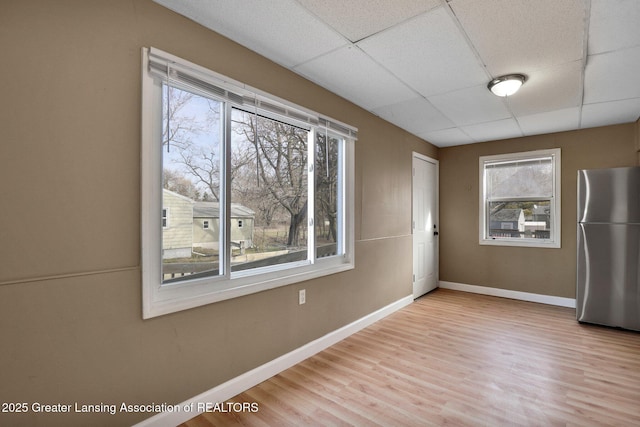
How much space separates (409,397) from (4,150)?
8.79 ft

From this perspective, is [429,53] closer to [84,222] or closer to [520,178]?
[84,222]

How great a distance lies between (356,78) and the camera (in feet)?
9.02

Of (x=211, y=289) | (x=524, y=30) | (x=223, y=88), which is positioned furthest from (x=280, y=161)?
(x=524, y=30)

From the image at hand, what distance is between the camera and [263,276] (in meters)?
2.43

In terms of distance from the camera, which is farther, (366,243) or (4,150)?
(366,243)

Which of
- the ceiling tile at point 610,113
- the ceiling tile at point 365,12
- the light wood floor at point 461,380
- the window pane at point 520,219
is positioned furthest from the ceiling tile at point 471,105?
the light wood floor at point 461,380

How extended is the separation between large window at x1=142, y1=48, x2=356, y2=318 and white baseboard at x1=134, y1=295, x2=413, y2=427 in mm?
607

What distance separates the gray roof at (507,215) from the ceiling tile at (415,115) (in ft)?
5.81

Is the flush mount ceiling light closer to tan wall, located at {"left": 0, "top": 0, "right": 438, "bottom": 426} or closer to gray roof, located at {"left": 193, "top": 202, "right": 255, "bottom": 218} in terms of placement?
tan wall, located at {"left": 0, "top": 0, "right": 438, "bottom": 426}

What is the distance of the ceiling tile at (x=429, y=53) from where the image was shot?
6.51 ft

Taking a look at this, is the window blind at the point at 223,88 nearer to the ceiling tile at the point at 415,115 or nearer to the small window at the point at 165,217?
the small window at the point at 165,217

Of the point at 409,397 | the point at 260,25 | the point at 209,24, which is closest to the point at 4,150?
the point at 209,24

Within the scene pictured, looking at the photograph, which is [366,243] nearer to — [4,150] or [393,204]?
[393,204]

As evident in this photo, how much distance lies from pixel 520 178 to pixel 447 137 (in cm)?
127
